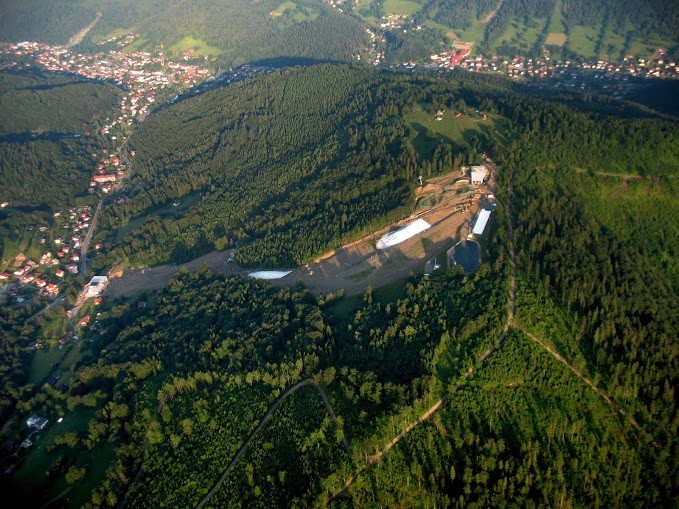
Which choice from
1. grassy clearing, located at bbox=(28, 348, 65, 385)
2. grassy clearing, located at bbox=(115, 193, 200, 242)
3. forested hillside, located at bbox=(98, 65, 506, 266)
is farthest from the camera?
grassy clearing, located at bbox=(115, 193, 200, 242)

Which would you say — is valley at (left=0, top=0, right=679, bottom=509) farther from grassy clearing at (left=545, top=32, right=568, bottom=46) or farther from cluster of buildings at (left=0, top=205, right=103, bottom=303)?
grassy clearing at (left=545, top=32, right=568, bottom=46)

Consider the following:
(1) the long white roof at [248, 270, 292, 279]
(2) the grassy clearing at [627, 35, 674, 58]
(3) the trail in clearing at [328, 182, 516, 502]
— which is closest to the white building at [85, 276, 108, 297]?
(1) the long white roof at [248, 270, 292, 279]

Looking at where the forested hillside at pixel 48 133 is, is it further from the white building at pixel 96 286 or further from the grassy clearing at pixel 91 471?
the grassy clearing at pixel 91 471

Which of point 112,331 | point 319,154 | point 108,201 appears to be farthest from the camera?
point 108,201

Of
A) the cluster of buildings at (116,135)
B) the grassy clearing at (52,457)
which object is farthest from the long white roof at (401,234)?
the cluster of buildings at (116,135)

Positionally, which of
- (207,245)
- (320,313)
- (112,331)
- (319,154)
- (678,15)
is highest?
(678,15)

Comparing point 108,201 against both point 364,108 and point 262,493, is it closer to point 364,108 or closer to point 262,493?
point 364,108

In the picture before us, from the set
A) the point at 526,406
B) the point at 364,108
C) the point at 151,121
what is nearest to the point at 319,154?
the point at 364,108
